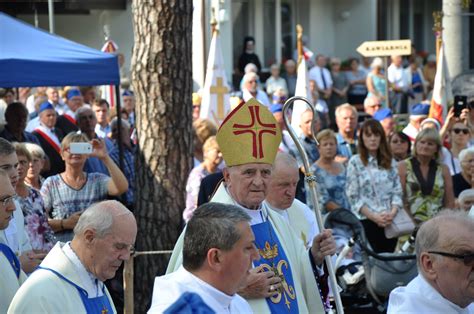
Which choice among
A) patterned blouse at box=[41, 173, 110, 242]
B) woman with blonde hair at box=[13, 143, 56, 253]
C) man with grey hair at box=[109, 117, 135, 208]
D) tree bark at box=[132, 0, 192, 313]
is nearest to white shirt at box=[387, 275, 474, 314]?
woman with blonde hair at box=[13, 143, 56, 253]

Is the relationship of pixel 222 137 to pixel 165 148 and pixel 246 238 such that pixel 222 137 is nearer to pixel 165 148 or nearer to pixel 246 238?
pixel 246 238

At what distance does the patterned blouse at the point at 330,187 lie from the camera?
10047 mm

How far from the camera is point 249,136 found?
5762 millimetres

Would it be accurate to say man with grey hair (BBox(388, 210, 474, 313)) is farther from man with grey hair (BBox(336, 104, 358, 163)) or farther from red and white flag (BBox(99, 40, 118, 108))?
red and white flag (BBox(99, 40, 118, 108))

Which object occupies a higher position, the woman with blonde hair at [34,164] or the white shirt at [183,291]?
the white shirt at [183,291]

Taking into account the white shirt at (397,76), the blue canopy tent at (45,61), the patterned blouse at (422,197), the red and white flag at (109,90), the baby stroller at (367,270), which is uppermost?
the blue canopy tent at (45,61)

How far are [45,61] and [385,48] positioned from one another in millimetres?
7913

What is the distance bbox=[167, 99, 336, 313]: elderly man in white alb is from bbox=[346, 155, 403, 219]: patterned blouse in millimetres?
4175

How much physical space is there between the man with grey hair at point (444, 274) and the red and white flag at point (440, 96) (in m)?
10.4

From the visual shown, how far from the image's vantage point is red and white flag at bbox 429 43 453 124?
48.3ft

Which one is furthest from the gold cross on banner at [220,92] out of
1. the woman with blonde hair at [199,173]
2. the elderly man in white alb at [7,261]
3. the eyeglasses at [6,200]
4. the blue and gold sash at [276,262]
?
the eyeglasses at [6,200]

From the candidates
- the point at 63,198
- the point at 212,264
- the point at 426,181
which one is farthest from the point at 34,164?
the point at 212,264

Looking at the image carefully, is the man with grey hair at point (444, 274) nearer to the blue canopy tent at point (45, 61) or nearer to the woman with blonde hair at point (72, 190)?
the woman with blonde hair at point (72, 190)

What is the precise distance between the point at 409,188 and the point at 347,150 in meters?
1.32
